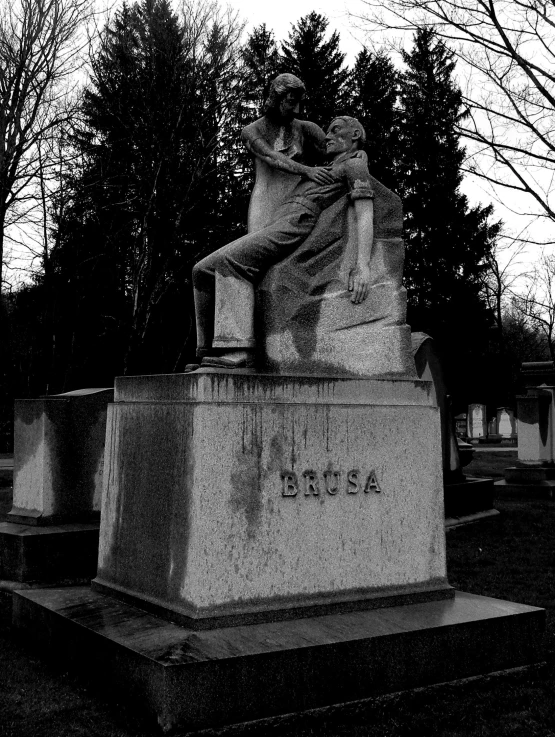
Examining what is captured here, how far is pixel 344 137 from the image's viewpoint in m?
5.65

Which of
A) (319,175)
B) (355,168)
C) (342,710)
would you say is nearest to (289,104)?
(319,175)

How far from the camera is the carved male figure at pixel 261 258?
502 cm

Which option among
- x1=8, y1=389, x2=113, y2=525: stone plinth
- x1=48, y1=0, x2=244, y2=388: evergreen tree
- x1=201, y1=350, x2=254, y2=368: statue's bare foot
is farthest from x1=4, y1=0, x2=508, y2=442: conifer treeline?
x1=201, y1=350, x2=254, y2=368: statue's bare foot

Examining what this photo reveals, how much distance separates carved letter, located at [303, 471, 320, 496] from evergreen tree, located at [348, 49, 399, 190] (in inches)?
786

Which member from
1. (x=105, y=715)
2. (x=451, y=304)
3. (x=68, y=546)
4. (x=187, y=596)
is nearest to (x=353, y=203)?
(x=187, y=596)

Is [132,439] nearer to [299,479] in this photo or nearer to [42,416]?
[299,479]

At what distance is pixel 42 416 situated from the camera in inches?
293

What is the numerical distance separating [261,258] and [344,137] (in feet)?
3.75

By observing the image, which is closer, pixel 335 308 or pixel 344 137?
pixel 335 308

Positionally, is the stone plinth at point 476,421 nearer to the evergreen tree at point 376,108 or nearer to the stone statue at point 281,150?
the evergreen tree at point 376,108

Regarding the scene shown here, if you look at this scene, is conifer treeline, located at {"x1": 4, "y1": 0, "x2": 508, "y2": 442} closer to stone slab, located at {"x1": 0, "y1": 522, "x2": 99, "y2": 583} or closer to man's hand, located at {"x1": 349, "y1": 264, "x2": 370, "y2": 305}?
stone slab, located at {"x1": 0, "y1": 522, "x2": 99, "y2": 583}

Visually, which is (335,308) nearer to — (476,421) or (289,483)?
(289,483)

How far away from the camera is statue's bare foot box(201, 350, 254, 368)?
4875mm

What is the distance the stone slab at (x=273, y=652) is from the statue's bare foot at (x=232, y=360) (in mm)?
1443
